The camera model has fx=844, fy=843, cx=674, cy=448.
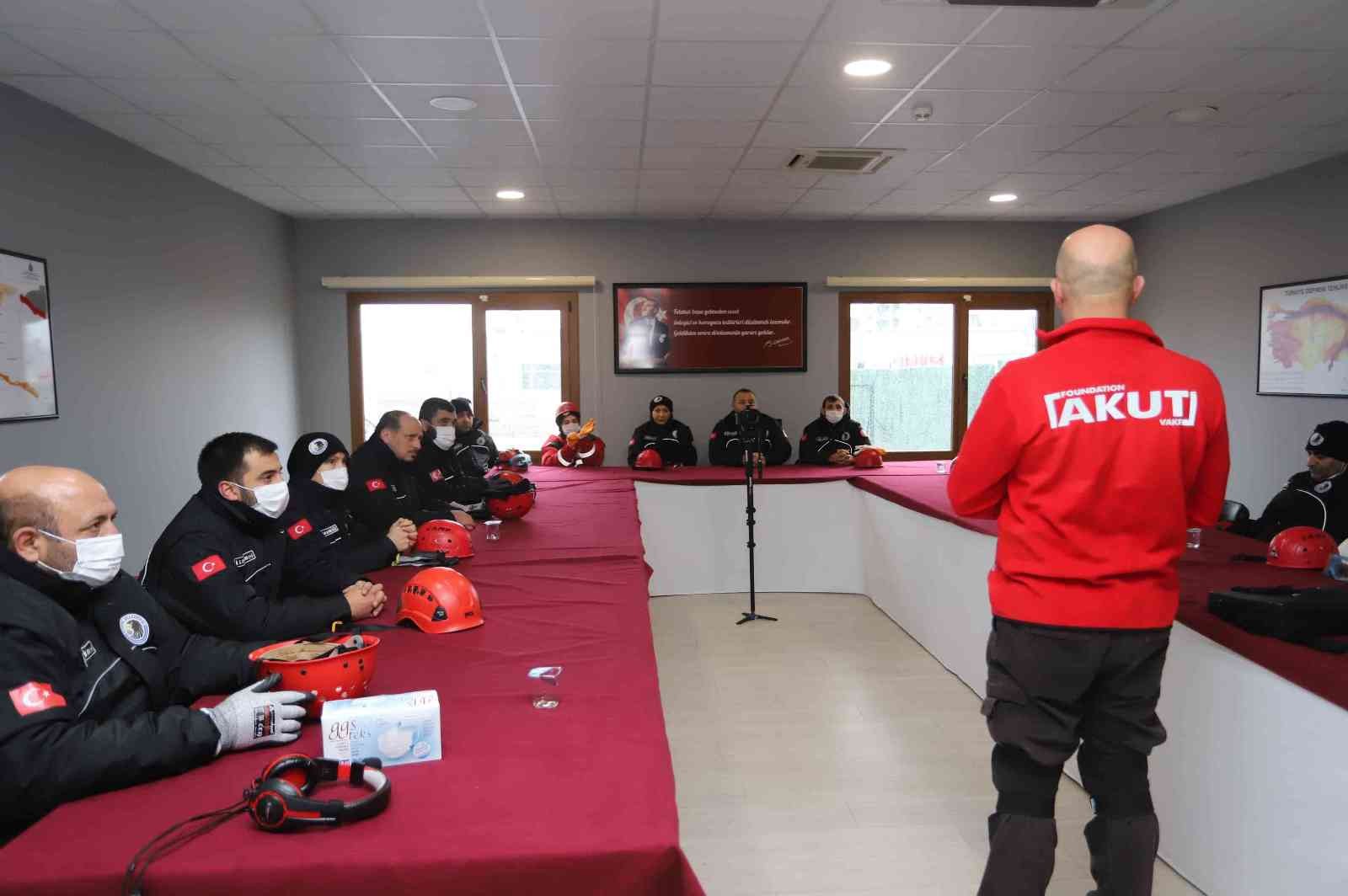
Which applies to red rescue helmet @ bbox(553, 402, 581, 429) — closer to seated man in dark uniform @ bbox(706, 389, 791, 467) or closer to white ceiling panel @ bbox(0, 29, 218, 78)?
seated man in dark uniform @ bbox(706, 389, 791, 467)

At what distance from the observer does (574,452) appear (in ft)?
21.5

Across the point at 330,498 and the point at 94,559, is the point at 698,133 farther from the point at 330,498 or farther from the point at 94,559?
the point at 94,559

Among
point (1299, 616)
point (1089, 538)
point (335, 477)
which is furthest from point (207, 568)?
point (1299, 616)

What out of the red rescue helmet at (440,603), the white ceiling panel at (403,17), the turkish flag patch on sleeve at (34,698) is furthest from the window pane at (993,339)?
the turkish flag patch on sleeve at (34,698)

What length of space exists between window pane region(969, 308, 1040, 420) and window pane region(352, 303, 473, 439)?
4.39 metres

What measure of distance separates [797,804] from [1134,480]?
5.48 ft

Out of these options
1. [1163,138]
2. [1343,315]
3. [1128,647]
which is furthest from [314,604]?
[1343,315]

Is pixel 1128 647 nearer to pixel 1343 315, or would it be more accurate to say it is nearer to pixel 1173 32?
pixel 1173 32

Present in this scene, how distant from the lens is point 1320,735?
5.91ft

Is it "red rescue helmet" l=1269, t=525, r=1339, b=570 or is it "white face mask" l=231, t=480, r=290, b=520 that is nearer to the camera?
"white face mask" l=231, t=480, r=290, b=520

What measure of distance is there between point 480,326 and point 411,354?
628mm

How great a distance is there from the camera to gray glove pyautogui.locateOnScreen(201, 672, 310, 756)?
→ 139 cm

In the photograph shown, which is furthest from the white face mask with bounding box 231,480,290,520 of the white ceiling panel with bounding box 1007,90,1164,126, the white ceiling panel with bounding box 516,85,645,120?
the white ceiling panel with bounding box 1007,90,1164,126

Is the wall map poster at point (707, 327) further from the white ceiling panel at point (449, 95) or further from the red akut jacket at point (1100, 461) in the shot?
the red akut jacket at point (1100, 461)
